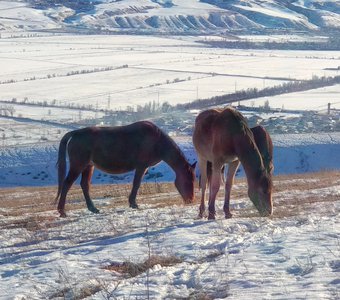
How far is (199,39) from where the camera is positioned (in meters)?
152

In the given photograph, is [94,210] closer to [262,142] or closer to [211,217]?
[211,217]

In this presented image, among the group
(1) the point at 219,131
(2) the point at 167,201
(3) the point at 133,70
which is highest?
(1) the point at 219,131

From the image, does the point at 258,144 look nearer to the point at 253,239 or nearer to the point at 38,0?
the point at 253,239

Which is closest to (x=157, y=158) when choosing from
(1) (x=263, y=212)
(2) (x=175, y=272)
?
(1) (x=263, y=212)

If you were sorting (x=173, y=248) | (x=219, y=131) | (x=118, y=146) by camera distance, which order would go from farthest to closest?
(x=118, y=146) < (x=219, y=131) < (x=173, y=248)

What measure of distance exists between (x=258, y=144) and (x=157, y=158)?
116 inches

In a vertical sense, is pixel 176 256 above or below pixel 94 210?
above

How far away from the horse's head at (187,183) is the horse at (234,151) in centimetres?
197

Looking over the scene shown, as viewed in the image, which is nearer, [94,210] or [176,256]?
[176,256]

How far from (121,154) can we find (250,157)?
4.30 metres

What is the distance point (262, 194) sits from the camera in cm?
1356

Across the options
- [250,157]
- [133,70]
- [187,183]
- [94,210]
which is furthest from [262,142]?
[133,70]

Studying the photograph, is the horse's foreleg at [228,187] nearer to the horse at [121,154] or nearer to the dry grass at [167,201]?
the dry grass at [167,201]

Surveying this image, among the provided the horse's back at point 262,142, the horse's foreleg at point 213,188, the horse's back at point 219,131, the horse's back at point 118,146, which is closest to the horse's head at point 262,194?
the horse's back at point 219,131
